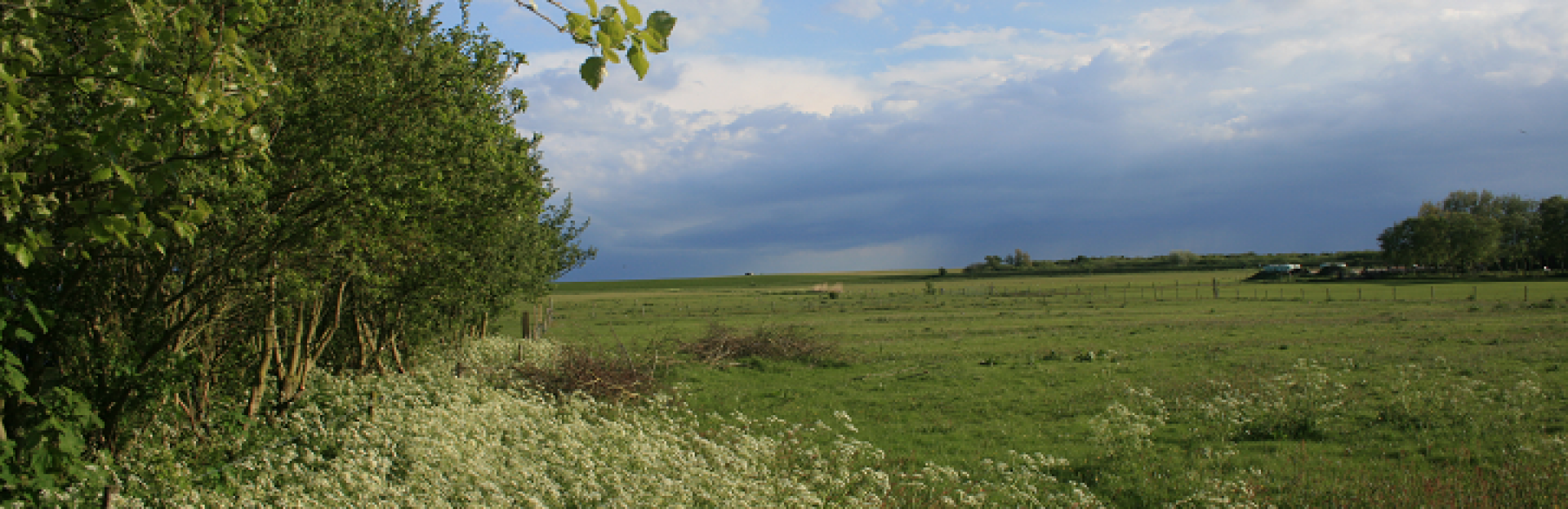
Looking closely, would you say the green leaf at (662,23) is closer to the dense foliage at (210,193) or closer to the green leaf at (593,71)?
the dense foliage at (210,193)

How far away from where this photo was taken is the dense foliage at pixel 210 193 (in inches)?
184

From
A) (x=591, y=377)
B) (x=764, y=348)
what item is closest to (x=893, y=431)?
(x=591, y=377)

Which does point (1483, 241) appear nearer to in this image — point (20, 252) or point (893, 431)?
point (893, 431)

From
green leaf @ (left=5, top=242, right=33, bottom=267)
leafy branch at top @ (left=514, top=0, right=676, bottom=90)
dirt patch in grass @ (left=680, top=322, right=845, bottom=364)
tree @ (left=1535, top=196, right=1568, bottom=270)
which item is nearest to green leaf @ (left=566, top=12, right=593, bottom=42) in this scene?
leafy branch at top @ (left=514, top=0, right=676, bottom=90)

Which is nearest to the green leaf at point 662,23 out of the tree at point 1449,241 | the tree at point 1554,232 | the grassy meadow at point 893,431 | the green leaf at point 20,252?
the green leaf at point 20,252

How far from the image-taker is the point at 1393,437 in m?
14.4

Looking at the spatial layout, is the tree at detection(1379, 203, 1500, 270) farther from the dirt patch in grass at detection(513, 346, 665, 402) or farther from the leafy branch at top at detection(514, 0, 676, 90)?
the leafy branch at top at detection(514, 0, 676, 90)

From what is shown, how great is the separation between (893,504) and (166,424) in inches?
365

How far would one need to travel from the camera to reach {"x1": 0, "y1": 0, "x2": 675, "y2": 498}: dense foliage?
467cm

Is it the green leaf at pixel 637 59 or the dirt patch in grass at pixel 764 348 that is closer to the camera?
the green leaf at pixel 637 59

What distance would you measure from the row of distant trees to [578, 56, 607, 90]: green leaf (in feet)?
528

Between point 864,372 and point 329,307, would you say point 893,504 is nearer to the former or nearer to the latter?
point 329,307

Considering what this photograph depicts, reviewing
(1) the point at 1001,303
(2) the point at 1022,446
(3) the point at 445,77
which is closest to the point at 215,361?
(3) the point at 445,77

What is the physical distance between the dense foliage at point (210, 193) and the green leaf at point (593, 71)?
0.08 ft
